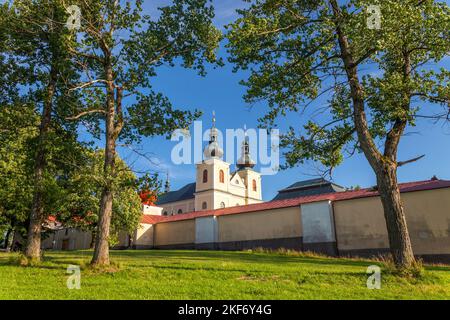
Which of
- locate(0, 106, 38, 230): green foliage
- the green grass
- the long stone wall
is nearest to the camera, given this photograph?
the green grass

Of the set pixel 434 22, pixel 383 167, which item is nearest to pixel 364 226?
pixel 383 167

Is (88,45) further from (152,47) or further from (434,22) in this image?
(434,22)

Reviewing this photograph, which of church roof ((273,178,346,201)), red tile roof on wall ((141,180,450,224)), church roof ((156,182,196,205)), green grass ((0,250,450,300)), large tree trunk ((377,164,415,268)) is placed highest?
church roof ((156,182,196,205))

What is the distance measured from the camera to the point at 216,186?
70875mm

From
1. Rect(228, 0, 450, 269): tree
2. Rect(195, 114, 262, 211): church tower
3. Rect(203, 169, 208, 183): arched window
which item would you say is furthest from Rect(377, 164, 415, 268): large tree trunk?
Rect(203, 169, 208, 183): arched window

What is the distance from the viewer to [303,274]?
1114 cm

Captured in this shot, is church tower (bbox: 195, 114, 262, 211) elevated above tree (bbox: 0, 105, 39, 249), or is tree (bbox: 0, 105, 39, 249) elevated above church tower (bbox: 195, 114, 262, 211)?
church tower (bbox: 195, 114, 262, 211)

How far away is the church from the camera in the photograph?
71000mm

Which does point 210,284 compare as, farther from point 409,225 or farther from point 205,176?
point 205,176

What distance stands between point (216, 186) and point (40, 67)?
56.2m

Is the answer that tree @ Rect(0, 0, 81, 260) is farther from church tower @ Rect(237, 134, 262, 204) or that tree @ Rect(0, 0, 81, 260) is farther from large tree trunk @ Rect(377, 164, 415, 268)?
church tower @ Rect(237, 134, 262, 204)

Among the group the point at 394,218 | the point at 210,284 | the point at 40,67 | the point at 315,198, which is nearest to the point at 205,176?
the point at 315,198

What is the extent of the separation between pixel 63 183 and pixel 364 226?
1873 cm

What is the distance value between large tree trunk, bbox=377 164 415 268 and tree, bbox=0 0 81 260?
11648 mm
